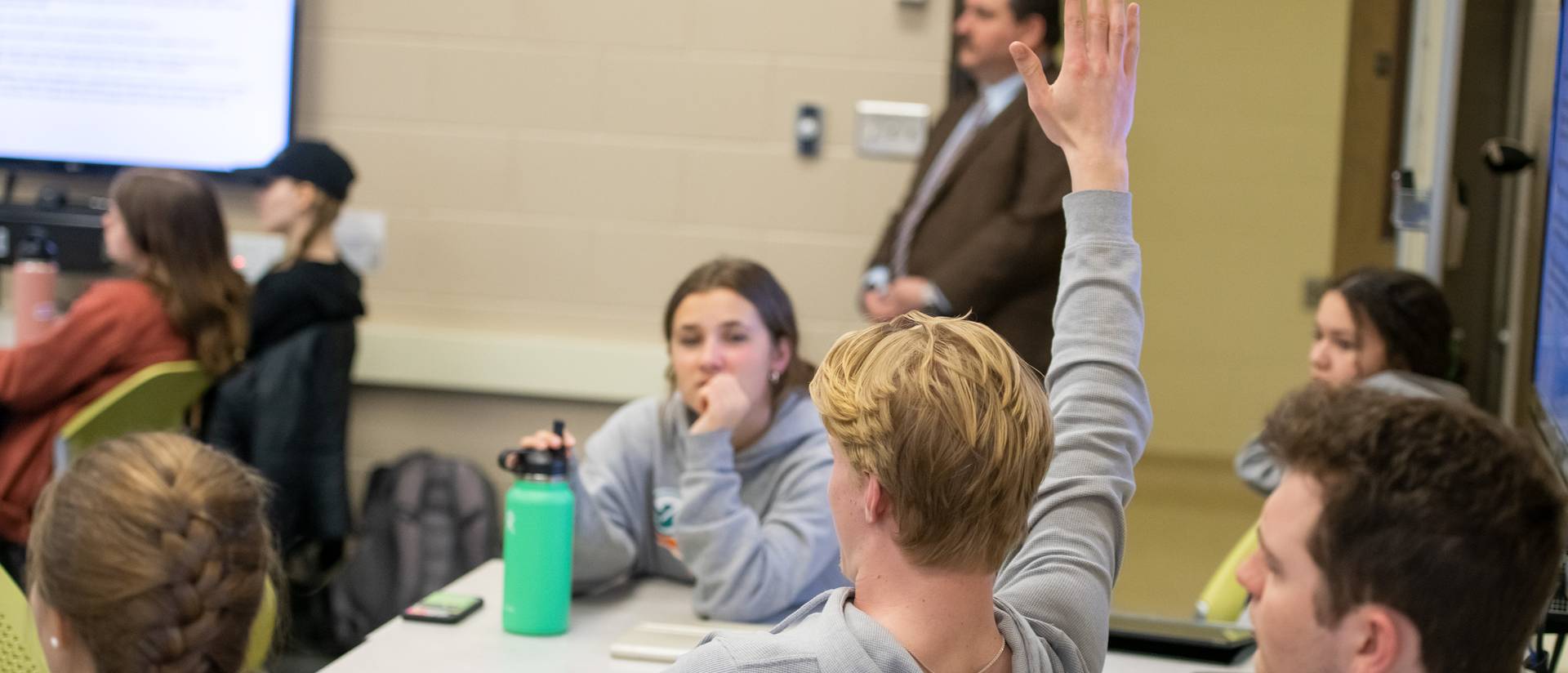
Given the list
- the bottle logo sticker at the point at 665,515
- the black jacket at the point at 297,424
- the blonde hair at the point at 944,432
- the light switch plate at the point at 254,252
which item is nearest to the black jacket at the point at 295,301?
the black jacket at the point at 297,424

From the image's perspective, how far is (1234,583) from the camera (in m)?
2.15

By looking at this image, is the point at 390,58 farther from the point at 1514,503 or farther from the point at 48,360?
the point at 1514,503

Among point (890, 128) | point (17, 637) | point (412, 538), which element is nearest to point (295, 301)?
point (412, 538)

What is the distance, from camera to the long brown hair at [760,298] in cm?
214

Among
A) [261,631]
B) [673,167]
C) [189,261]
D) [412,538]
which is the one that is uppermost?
[673,167]

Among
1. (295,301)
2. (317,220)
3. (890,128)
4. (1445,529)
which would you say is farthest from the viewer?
(890,128)

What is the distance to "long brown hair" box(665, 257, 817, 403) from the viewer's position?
7.02ft

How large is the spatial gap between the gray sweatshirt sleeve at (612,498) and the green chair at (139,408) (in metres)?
1.08

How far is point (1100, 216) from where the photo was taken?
112cm

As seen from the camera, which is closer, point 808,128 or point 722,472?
point 722,472

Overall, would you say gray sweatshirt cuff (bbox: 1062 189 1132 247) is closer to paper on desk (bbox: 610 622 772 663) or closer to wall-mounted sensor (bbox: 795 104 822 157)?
paper on desk (bbox: 610 622 772 663)

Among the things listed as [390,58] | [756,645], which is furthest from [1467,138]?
[756,645]

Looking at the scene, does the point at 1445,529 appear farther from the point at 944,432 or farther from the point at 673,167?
the point at 673,167

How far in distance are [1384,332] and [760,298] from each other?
1.20 m
